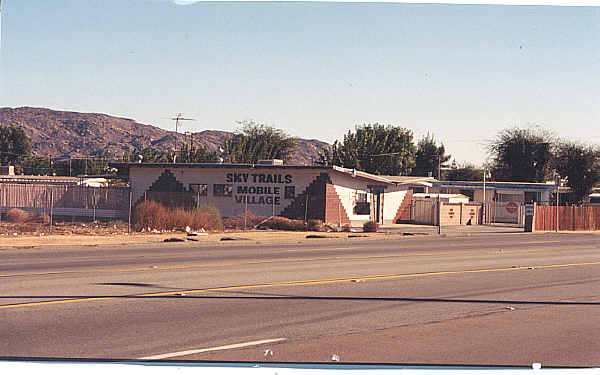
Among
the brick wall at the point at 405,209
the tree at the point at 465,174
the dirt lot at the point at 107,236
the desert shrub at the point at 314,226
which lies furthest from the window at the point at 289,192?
the tree at the point at 465,174

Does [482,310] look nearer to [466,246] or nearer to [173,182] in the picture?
[466,246]

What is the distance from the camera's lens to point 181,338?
9039 mm

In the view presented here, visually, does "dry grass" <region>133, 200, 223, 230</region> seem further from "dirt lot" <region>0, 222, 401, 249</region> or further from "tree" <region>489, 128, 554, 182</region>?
"tree" <region>489, 128, 554, 182</region>

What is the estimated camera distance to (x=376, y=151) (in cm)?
9181

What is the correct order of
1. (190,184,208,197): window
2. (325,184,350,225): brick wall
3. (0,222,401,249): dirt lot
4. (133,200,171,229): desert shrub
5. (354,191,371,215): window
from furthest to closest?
1. (354,191,371,215): window
2. (190,184,208,197): window
3. (325,184,350,225): brick wall
4. (133,200,171,229): desert shrub
5. (0,222,401,249): dirt lot

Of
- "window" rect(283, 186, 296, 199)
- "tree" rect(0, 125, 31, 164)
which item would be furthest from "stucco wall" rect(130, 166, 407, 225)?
"tree" rect(0, 125, 31, 164)

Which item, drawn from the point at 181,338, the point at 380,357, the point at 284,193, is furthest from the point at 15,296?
the point at 284,193

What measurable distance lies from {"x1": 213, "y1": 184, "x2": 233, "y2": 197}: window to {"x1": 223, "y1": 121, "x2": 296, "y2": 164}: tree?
154 ft

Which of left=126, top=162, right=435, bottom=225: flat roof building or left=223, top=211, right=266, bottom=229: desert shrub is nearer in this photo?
left=223, top=211, right=266, bottom=229: desert shrub

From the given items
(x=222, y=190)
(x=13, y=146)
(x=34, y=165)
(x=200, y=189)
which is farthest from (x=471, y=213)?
(x=13, y=146)

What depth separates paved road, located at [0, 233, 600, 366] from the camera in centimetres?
858

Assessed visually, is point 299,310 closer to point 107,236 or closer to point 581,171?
point 107,236

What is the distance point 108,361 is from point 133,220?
91.2ft

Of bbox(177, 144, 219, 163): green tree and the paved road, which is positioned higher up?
bbox(177, 144, 219, 163): green tree
